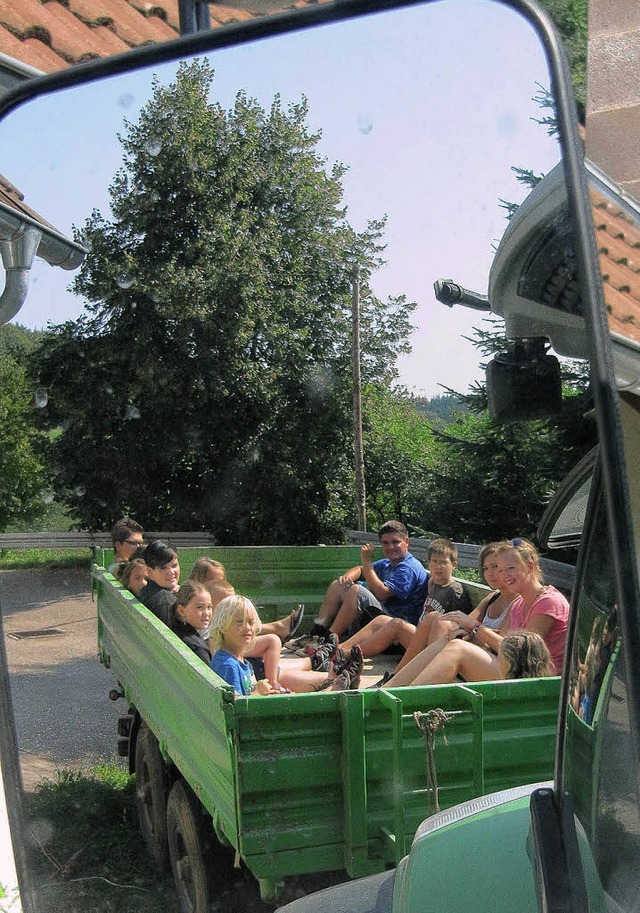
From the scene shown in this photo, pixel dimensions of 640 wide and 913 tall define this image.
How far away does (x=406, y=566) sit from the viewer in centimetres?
167

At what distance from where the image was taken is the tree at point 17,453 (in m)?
1.79

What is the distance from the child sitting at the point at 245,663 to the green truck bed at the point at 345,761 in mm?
202

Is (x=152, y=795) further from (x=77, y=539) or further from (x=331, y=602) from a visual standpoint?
(x=77, y=539)

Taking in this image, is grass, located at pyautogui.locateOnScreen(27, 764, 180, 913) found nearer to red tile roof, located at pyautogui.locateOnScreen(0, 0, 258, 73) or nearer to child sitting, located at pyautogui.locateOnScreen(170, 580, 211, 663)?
child sitting, located at pyautogui.locateOnScreen(170, 580, 211, 663)

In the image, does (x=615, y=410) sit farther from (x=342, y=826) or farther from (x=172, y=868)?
(x=172, y=868)

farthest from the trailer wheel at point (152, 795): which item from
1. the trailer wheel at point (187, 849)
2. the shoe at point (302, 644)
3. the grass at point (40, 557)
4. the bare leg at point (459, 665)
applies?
the grass at point (40, 557)

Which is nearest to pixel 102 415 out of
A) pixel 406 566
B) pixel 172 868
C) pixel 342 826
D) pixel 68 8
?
pixel 406 566

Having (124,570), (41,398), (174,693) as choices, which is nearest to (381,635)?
(124,570)

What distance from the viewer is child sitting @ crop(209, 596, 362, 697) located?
2678 millimetres

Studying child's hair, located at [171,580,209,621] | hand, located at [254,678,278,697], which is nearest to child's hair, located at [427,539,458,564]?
child's hair, located at [171,580,209,621]

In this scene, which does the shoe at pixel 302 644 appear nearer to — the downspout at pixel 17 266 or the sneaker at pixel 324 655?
the sneaker at pixel 324 655

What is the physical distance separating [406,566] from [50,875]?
204 cm

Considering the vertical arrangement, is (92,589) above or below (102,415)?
below

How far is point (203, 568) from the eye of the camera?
7.04 ft
